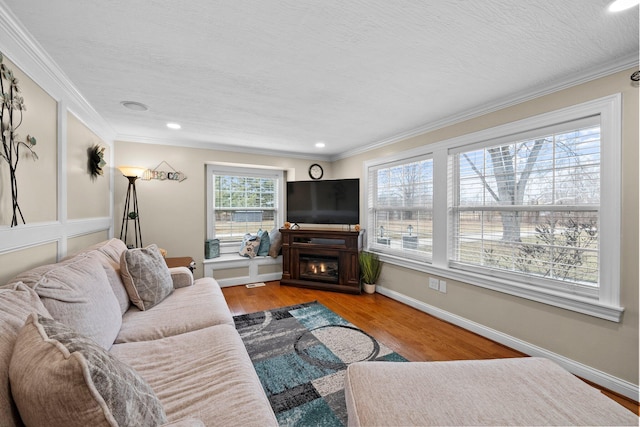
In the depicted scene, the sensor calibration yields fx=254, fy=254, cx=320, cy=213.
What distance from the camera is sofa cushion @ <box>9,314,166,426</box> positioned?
22.4 inches

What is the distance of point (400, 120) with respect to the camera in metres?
2.91

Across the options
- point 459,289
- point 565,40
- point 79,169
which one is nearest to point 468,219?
point 459,289

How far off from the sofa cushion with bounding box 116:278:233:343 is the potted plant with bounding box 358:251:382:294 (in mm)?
2200

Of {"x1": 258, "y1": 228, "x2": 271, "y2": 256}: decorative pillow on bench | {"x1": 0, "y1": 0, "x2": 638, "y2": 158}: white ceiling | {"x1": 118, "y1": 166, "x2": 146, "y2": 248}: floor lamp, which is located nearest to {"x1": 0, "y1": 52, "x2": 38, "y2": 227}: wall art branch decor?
{"x1": 0, "y1": 0, "x2": 638, "y2": 158}: white ceiling

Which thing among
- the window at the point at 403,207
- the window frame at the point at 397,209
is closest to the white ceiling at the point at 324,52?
the window frame at the point at 397,209

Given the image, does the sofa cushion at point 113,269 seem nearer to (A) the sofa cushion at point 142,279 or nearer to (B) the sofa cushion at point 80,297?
(A) the sofa cushion at point 142,279

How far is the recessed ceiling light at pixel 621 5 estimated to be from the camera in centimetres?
124

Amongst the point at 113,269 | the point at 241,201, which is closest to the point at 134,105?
the point at 113,269

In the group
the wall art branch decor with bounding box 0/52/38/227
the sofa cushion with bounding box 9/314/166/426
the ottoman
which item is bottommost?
the ottoman

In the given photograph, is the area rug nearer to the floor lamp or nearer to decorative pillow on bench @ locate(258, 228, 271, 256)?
decorative pillow on bench @ locate(258, 228, 271, 256)

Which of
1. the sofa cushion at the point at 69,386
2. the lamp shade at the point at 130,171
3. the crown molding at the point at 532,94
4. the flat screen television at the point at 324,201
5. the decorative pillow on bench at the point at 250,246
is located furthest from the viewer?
the decorative pillow on bench at the point at 250,246

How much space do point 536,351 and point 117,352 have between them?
2.99m

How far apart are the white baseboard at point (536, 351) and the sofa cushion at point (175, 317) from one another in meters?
2.31

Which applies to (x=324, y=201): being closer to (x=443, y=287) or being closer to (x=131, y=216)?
(x=443, y=287)
